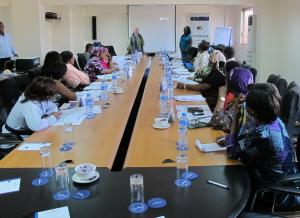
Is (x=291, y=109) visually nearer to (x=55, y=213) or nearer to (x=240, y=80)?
(x=240, y=80)

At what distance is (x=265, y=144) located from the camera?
6.74ft

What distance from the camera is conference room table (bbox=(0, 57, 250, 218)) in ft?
5.12

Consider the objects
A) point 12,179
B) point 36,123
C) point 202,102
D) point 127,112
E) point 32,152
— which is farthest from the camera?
point 202,102

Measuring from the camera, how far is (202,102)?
3.73 m

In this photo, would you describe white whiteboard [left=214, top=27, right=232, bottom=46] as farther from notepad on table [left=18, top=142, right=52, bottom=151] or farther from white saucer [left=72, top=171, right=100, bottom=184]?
white saucer [left=72, top=171, right=100, bottom=184]

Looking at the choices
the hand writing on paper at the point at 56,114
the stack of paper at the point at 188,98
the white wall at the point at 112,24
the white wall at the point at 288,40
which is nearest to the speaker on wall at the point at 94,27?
the white wall at the point at 112,24

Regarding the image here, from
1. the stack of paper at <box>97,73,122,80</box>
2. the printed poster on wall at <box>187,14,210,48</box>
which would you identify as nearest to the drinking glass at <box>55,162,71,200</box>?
the stack of paper at <box>97,73,122,80</box>

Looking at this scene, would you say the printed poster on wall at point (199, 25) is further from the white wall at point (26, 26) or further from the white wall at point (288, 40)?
the white wall at point (26, 26)

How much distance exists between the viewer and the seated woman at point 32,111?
2812 millimetres

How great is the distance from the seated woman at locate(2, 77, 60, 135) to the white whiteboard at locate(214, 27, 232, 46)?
31.6ft

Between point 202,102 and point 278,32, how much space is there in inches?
229

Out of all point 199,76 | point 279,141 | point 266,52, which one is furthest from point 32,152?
point 266,52

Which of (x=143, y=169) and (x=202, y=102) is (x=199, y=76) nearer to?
(x=202, y=102)

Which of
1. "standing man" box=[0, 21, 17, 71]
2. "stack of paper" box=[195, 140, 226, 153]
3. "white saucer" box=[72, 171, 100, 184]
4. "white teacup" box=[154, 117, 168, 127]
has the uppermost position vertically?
"standing man" box=[0, 21, 17, 71]
